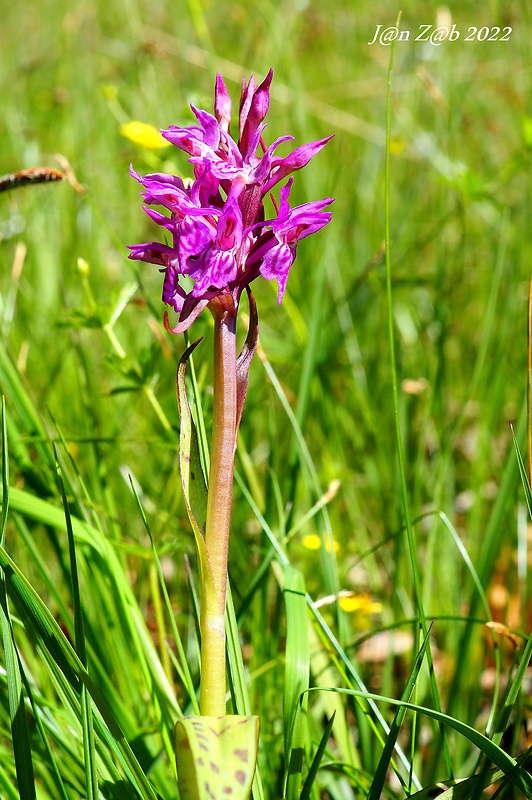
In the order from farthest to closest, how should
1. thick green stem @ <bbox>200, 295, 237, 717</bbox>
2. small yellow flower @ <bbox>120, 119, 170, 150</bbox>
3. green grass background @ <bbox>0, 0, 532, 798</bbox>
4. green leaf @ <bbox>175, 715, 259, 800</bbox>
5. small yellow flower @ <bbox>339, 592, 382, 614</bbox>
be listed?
small yellow flower @ <bbox>120, 119, 170, 150</bbox> < small yellow flower @ <bbox>339, 592, 382, 614</bbox> < green grass background @ <bbox>0, 0, 532, 798</bbox> < thick green stem @ <bbox>200, 295, 237, 717</bbox> < green leaf @ <bbox>175, 715, 259, 800</bbox>

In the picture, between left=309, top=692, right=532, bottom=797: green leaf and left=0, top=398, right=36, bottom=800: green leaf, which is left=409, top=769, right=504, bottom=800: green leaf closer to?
left=309, top=692, right=532, bottom=797: green leaf

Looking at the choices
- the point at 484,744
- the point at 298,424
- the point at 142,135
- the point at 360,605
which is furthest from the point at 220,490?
the point at 142,135

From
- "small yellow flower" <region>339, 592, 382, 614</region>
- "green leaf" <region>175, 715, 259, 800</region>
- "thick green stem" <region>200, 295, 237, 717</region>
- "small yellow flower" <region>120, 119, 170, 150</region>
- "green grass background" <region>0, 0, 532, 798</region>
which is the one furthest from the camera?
"small yellow flower" <region>120, 119, 170, 150</region>

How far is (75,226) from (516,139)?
2.14 m

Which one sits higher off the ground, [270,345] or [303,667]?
[270,345]

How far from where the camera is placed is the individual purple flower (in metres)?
0.75

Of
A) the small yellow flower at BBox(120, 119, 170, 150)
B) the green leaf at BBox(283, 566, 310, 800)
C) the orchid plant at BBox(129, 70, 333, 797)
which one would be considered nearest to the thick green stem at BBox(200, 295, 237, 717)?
the orchid plant at BBox(129, 70, 333, 797)

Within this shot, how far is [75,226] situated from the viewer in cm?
249

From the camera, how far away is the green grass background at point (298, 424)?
113 cm

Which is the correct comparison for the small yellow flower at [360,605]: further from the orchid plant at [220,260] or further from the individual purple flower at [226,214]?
the individual purple flower at [226,214]

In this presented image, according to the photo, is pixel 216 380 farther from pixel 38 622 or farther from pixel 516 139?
pixel 516 139

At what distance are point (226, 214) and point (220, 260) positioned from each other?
50 mm

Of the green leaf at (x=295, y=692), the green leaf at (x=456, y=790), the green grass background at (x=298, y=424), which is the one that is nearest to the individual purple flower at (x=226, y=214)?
the green grass background at (x=298, y=424)

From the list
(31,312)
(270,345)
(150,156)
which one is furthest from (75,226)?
(270,345)
